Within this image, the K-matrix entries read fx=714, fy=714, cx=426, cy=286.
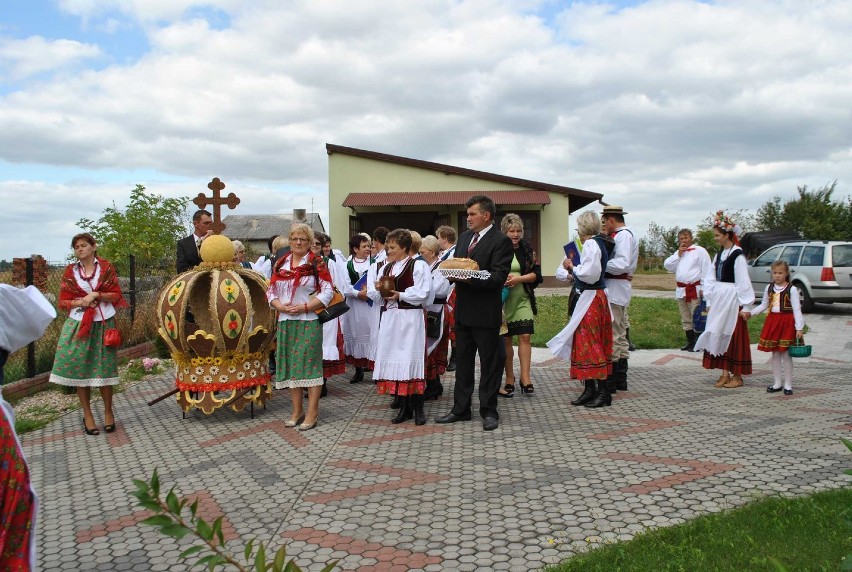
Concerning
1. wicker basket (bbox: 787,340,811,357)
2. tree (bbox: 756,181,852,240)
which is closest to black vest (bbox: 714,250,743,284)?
wicker basket (bbox: 787,340,811,357)

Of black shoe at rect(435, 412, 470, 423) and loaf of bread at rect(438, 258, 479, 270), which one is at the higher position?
loaf of bread at rect(438, 258, 479, 270)

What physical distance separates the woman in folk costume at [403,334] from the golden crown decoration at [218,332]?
1.29 metres

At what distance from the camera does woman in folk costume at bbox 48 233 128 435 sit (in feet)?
21.5

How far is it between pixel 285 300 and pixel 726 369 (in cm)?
517

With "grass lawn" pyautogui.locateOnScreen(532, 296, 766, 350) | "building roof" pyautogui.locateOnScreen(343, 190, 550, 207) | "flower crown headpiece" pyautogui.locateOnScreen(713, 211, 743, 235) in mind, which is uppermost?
"building roof" pyautogui.locateOnScreen(343, 190, 550, 207)

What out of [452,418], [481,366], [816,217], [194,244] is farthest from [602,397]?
[816,217]

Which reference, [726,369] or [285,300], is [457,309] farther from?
[726,369]

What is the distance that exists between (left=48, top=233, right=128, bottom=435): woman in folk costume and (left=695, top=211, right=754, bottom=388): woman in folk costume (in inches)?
249

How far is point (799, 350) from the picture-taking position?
768 cm

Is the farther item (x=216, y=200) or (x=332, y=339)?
(x=216, y=200)

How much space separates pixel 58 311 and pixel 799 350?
997 cm

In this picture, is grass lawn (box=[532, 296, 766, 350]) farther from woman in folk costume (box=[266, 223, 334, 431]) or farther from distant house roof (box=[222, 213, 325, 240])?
distant house roof (box=[222, 213, 325, 240])

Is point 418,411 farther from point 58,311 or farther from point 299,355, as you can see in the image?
point 58,311

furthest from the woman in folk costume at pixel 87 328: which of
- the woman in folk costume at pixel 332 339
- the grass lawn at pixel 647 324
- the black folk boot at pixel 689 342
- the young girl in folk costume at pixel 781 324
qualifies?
the black folk boot at pixel 689 342
